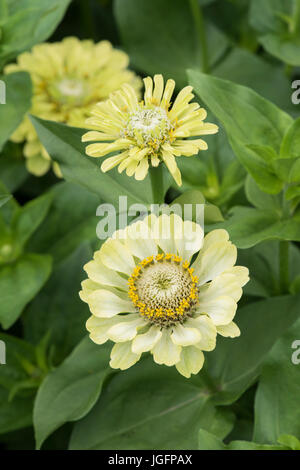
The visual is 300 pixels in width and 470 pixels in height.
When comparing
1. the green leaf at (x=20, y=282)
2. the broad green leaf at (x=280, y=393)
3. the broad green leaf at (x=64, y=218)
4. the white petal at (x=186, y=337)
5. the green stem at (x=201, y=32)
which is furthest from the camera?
the green stem at (x=201, y=32)

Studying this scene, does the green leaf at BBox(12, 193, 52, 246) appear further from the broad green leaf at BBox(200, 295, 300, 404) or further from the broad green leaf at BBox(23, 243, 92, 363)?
the broad green leaf at BBox(200, 295, 300, 404)

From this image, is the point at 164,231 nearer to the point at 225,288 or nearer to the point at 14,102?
the point at 225,288

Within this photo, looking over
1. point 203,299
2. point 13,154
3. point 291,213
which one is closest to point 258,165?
point 291,213

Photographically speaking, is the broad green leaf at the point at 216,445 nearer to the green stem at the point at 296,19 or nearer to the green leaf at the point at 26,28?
the green leaf at the point at 26,28

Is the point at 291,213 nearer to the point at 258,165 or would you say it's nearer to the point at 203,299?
the point at 258,165

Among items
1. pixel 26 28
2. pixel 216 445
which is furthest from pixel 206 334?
pixel 26 28

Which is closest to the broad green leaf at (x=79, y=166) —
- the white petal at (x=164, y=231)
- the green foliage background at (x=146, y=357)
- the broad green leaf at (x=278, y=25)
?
the green foliage background at (x=146, y=357)
